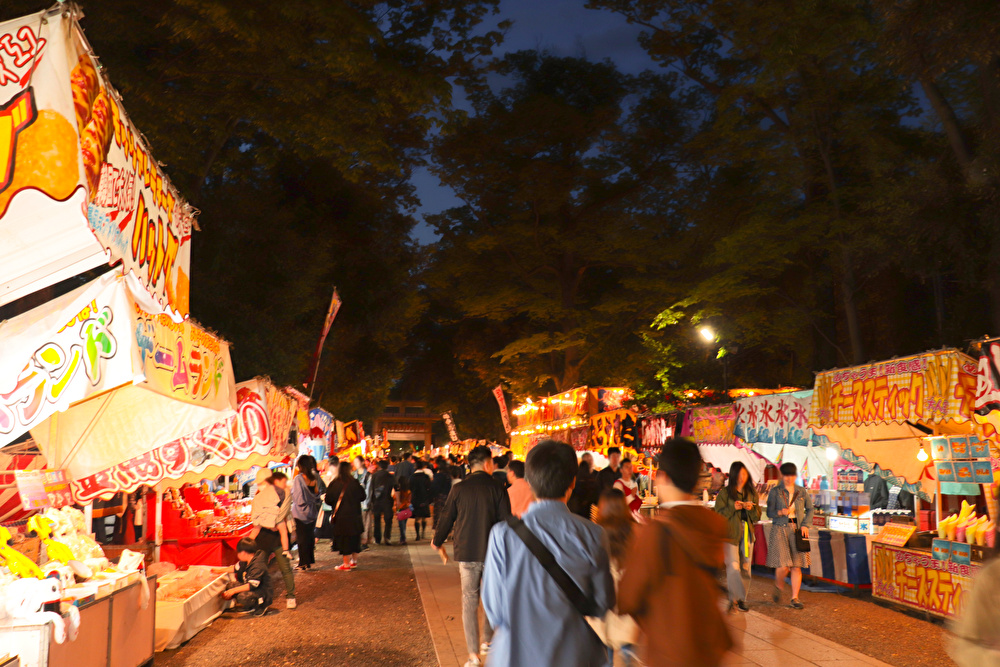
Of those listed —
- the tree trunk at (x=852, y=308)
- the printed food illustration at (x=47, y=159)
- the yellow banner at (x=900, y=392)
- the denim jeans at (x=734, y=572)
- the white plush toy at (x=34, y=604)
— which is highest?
the tree trunk at (x=852, y=308)

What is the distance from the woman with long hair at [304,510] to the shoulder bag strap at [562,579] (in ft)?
33.5

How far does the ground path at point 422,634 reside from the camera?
22.6ft

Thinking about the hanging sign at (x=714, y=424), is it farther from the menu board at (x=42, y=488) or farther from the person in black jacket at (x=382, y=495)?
the menu board at (x=42, y=488)

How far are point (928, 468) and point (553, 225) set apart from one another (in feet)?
71.9

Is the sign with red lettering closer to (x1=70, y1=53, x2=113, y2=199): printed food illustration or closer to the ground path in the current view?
the ground path

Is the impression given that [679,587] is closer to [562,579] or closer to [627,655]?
[562,579]

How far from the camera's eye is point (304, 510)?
12.6 meters

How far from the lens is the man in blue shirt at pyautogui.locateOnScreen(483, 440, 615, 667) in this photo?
9.89ft

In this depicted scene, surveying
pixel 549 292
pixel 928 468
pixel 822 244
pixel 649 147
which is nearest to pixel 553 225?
pixel 549 292

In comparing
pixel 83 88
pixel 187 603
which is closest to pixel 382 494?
pixel 187 603

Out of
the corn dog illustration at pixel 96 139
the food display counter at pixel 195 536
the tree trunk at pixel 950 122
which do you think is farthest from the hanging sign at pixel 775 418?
the corn dog illustration at pixel 96 139

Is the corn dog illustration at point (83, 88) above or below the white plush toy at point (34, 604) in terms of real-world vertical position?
above

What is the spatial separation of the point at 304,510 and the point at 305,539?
0.67m

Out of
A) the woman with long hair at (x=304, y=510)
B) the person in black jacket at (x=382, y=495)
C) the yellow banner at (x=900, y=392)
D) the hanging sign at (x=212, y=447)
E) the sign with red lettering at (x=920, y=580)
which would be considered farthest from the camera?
the person in black jacket at (x=382, y=495)
